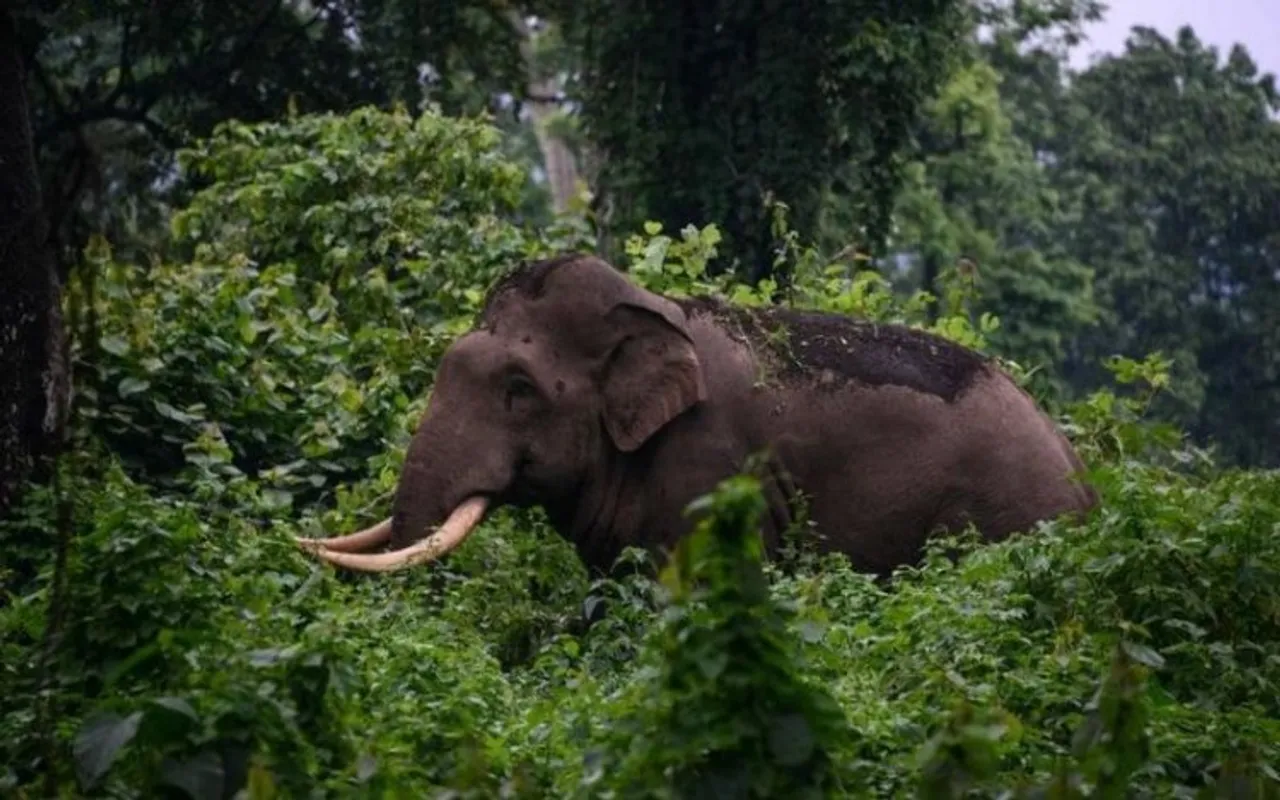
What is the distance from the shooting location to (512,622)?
36.2ft

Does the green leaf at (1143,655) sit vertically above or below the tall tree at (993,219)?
below

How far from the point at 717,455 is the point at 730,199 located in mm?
10963

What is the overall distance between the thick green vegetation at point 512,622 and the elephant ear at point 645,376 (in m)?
0.54

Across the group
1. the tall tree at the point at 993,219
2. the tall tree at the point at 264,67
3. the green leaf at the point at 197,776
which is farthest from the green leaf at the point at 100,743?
the tall tree at the point at 993,219

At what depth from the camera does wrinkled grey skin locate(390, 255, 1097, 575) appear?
37.8 feet

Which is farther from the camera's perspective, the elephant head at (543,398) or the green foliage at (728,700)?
the elephant head at (543,398)

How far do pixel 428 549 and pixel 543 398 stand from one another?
0.78 metres

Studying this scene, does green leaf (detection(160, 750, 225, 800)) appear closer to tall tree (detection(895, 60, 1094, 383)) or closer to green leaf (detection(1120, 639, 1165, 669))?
green leaf (detection(1120, 639, 1165, 669))

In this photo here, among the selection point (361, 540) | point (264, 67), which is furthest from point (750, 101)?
point (361, 540)

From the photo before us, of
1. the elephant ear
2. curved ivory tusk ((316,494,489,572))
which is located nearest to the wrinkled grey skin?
the elephant ear

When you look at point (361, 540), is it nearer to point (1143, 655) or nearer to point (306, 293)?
point (1143, 655)

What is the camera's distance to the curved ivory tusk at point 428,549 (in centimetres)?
1096

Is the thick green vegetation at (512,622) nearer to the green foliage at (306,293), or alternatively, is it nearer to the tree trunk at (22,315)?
the green foliage at (306,293)

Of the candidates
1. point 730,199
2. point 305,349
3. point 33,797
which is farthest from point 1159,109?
point 33,797
